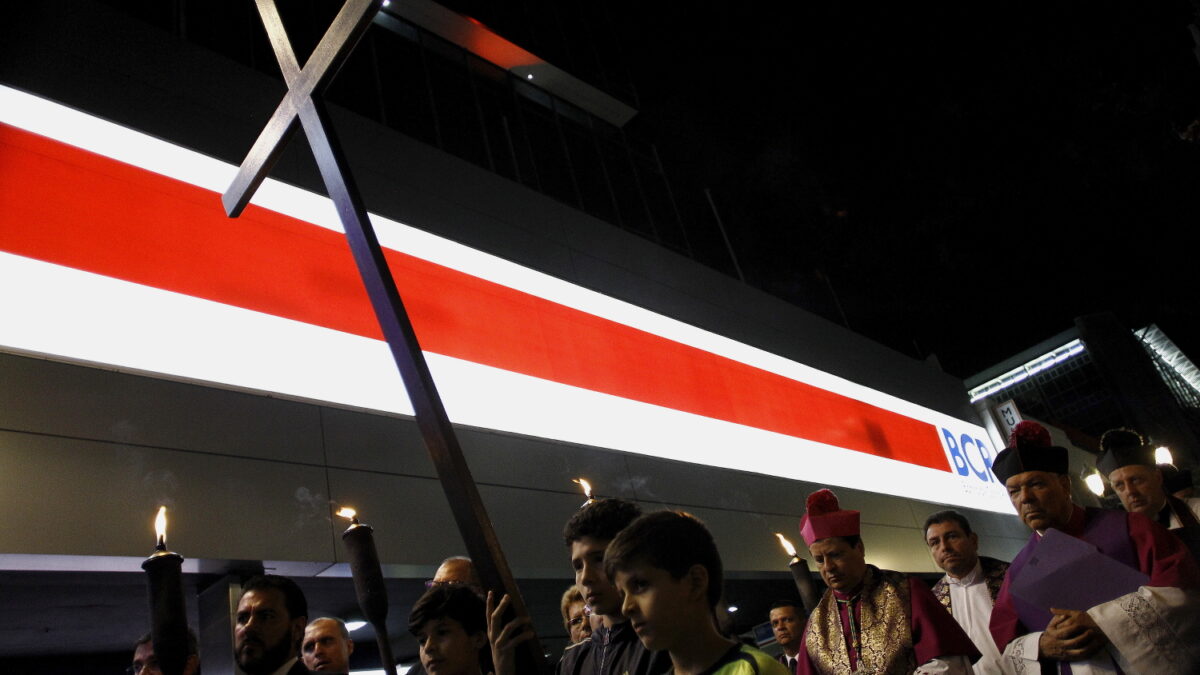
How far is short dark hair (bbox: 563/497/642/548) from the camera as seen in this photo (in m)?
2.37

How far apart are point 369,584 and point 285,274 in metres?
3.85

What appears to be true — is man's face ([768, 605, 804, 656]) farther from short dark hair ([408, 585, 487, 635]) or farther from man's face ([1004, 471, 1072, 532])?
short dark hair ([408, 585, 487, 635])

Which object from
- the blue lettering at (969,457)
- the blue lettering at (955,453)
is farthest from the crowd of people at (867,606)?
the blue lettering at (969,457)

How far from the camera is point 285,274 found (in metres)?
5.12

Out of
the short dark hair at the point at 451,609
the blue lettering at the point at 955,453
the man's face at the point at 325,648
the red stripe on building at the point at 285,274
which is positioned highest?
the red stripe on building at the point at 285,274

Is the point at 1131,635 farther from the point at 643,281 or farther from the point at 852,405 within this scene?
the point at 852,405

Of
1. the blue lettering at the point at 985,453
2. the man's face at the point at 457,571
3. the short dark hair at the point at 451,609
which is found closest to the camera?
the short dark hair at the point at 451,609

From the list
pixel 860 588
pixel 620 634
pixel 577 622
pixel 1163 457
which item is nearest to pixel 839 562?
pixel 860 588

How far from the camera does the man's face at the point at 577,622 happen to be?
3.86m

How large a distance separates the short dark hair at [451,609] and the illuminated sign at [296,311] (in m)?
2.67

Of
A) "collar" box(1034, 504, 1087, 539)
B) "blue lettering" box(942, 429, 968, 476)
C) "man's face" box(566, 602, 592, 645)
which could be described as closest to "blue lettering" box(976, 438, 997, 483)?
"blue lettering" box(942, 429, 968, 476)

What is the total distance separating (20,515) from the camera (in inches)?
144

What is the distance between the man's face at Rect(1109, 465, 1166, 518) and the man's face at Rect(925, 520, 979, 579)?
1.10 m

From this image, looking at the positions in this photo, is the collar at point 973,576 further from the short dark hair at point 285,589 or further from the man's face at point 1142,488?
the short dark hair at point 285,589
